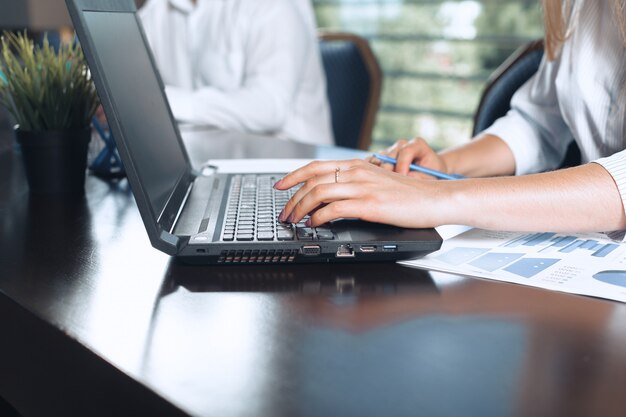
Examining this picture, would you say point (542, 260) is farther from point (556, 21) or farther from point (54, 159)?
point (54, 159)

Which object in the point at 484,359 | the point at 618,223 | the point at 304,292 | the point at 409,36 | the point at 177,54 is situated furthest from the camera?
the point at 409,36

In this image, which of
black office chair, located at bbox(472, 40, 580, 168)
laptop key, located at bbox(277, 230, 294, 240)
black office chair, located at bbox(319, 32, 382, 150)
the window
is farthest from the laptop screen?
the window

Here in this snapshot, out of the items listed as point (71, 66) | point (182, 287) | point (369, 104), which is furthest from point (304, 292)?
point (369, 104)

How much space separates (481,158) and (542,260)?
414 millimetres

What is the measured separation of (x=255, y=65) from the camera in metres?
1.83

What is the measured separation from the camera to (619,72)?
0.86 metres

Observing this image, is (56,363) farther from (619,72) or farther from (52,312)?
(619,72)

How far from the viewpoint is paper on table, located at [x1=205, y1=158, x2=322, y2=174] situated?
929 millimetres

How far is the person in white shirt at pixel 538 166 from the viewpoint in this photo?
0.61 metres

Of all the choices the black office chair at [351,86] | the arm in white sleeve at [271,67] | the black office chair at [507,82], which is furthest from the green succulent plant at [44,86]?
the black office chair at [351,86]

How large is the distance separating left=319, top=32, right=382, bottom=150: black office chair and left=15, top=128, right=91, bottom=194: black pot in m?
1.08

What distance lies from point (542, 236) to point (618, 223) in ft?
0.22

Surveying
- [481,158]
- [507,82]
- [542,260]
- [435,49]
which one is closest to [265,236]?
[542,260]

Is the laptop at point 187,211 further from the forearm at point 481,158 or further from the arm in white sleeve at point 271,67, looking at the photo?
the arm in white sleeve at point 271,67
